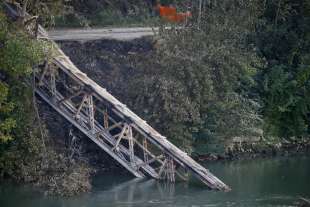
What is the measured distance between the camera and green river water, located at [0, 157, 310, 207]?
24.9 m

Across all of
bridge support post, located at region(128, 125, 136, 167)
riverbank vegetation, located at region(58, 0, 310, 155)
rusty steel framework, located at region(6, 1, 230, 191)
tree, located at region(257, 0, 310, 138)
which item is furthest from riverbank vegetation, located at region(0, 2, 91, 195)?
tree, located at region(257, 0, 310, 138)

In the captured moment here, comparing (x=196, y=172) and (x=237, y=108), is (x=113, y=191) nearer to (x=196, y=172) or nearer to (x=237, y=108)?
(x=196, y=172)

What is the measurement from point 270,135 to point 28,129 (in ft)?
34.7

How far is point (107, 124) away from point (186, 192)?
4.01 m

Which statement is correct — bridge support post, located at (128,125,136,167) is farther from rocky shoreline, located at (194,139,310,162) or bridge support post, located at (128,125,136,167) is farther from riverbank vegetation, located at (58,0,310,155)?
rocky shoreline, located at (194,139,310,162)

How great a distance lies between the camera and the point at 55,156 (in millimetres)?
27406

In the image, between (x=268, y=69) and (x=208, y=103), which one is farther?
(x=268, y=69)

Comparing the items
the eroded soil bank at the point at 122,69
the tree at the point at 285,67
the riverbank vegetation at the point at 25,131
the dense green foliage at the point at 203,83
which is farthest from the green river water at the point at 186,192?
the tree at the point at 285,67

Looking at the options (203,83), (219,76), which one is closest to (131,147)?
(203,83)

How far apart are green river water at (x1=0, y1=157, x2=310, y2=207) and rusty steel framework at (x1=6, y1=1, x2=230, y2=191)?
0.60 m

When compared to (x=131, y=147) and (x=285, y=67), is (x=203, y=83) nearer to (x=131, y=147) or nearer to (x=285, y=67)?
(x=131, y=147)

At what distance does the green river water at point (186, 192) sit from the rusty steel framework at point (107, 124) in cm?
60

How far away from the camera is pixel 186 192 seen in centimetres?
2639

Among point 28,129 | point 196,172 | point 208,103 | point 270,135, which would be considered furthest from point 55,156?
point 270,135
